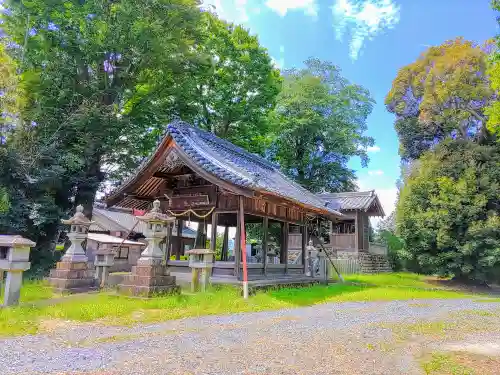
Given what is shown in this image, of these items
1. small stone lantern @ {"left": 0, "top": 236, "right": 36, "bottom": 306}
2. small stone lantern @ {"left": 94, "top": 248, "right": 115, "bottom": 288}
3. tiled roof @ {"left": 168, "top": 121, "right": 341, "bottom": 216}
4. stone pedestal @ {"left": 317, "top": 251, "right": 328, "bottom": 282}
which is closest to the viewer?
small stone lantern @ {"left": 0, "top": 236, "right": 36, "bottom": 306}

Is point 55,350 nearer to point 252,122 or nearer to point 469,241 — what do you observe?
point 469,241

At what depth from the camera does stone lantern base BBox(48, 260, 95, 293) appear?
31.4 feet

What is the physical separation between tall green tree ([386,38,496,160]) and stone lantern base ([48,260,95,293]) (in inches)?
807

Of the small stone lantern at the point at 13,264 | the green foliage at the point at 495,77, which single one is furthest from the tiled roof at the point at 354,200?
the small stone lantern at the point at 13,264

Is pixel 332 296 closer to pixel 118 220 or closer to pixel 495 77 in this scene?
pixel 495 77

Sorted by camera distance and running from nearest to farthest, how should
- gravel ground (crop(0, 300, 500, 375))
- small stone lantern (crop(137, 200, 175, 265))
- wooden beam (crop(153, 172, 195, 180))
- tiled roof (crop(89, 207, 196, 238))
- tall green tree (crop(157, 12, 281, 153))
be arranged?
gravel ground (crop(0, 300, 500, 375)) → small stone lantern (crop(137, 200, 175, 265)) → wooden beam (crop(153, 172, 195, 180)) → tall green tree (crop(157, 12, 281, 153)) → tiled roof (crop(89, 207, 196, 238))

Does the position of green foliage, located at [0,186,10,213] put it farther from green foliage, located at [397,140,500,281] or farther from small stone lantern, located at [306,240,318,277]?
green foliage, located at [397,140,500,281]

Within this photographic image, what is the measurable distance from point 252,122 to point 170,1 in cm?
986

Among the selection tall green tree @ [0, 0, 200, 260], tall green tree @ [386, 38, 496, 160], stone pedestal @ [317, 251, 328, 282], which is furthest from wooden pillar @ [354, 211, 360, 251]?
tall green tree @ [0, 0, 200, 260]

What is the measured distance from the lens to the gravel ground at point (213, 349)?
4.23 meters

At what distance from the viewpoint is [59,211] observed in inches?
544

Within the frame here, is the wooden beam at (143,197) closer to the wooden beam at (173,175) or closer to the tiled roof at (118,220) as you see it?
the wooden beam at (173,175)

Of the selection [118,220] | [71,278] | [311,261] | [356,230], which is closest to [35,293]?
[71,278]

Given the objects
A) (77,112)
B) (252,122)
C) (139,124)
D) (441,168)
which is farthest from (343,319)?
(252,122)
